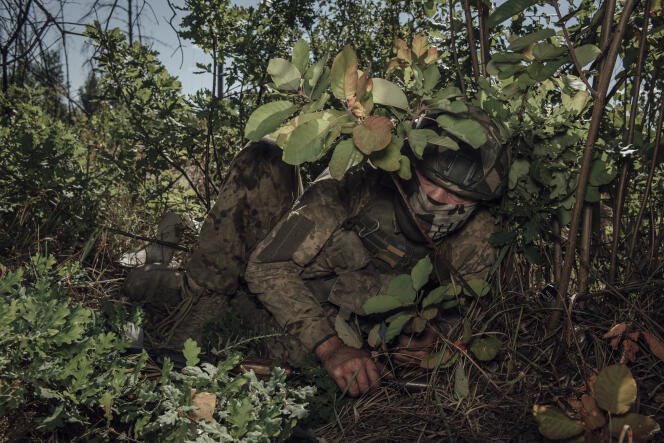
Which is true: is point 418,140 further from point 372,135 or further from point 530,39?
point 530,39

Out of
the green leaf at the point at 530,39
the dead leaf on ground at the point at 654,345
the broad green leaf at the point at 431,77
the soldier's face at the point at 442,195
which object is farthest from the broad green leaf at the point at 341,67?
the dead leaf on ground at the point at 654,345

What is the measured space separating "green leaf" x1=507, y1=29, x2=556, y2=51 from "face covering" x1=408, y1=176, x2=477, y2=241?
66 centimetres

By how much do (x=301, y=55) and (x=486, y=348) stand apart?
1.23 meters

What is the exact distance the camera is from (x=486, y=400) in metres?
1.55

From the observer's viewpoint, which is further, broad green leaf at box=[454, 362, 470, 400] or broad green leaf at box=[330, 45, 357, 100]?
broad green leaf at box=[454, 362, 470, 400]

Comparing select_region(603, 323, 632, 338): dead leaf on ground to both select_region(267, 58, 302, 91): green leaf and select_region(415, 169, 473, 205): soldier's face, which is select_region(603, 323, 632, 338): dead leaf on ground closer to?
select_region(415, 169, 473, 205): soldier's face

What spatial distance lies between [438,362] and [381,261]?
77 centimetres

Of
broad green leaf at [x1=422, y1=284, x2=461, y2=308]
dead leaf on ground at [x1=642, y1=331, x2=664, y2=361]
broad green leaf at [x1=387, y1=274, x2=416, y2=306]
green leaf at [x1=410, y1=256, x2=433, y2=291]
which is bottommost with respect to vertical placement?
dead leaf on ground at [x1=642, y1=331, x2=664, y2=361]

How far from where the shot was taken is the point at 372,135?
1.26 metres

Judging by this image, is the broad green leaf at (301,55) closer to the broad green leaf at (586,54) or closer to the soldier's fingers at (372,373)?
the broad green leaf at (586,54)

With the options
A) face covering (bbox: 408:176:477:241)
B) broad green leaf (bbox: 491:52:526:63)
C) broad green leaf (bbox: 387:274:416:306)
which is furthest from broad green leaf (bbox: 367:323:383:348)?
broad green leaf (bbox: 491:52:526:63)

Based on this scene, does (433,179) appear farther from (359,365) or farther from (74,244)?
(74,244)

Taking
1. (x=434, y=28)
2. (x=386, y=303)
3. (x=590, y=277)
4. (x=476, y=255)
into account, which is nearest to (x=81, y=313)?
(x=386, y=303)

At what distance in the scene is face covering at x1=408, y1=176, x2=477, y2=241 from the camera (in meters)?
1.87
